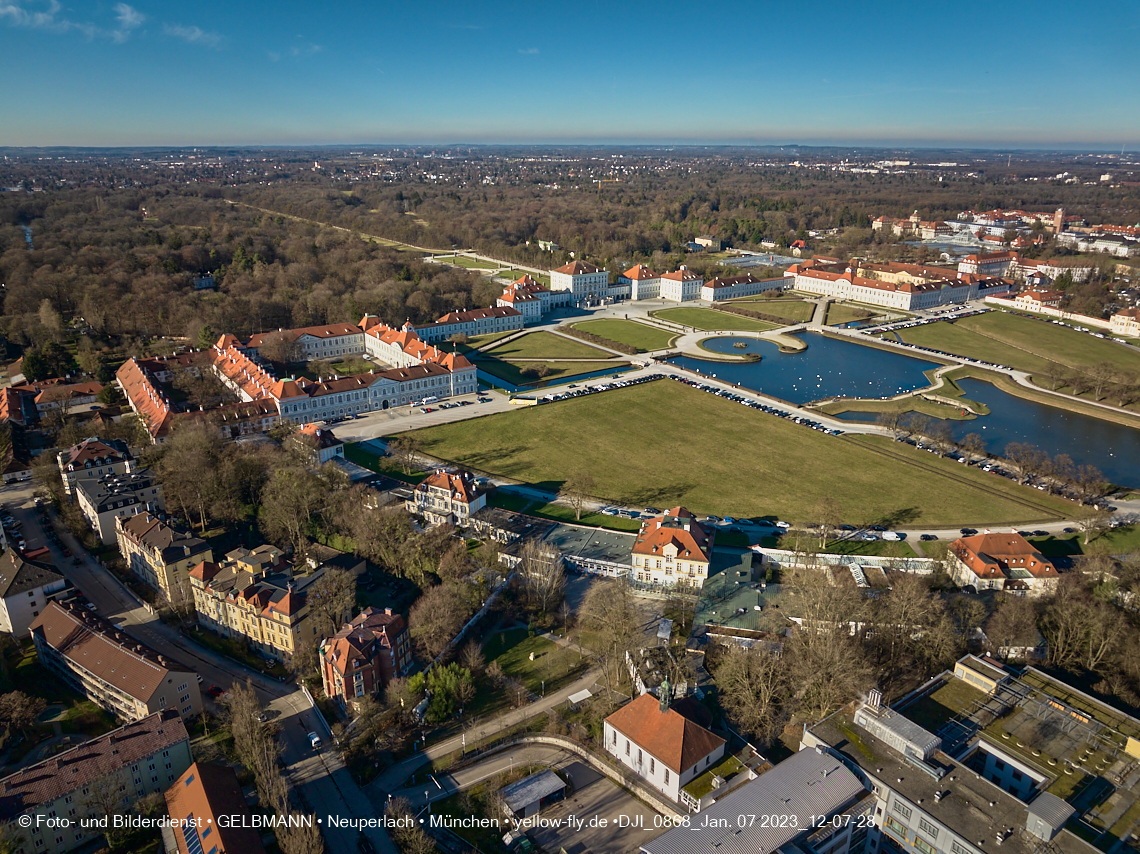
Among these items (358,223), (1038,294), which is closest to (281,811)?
(1038,294)

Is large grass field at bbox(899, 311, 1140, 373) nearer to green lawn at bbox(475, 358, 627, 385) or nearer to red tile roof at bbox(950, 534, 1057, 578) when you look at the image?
green lawn at bbox(475, 358, 627, 385)

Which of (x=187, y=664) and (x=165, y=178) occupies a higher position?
(x=165, y=178)

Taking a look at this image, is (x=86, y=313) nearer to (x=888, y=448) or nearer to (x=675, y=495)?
(x=675, y=495)

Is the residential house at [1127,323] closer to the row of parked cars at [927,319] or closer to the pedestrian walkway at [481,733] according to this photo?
the row of parked cars at [927,319]

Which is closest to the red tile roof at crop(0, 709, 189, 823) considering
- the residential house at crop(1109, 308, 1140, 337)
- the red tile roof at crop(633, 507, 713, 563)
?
the red tile roof at crop(633, 507, 713, 563)

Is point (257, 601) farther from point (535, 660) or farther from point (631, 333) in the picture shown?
point (631, 333)

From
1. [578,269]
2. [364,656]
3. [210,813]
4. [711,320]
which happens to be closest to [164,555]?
[364,656]

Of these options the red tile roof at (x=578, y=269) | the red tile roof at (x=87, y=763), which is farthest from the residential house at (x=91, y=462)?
the red tile roof at (x=578, y=269)
